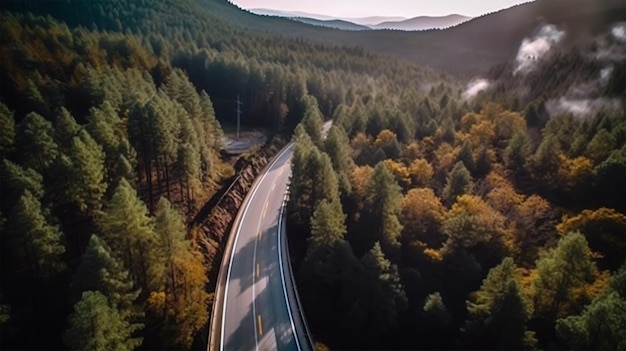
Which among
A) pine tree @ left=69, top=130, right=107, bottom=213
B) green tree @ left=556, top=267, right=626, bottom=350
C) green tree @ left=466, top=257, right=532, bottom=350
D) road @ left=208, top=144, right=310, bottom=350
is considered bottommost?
road @ left=208, top=144, right=310, bottom=350

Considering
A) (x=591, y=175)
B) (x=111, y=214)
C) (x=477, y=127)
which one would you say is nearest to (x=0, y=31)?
(x=111, y=214)

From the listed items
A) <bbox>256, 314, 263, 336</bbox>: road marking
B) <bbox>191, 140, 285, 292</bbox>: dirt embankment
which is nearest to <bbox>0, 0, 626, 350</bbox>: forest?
<bbox>191, 140, 285, 292</bbox>: dirt embankment

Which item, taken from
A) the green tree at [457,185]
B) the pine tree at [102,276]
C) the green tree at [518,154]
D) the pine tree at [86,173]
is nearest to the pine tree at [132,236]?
the pine tree at [102,276]

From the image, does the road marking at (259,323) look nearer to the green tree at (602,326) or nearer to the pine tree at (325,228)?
the pine tree at (325,228)

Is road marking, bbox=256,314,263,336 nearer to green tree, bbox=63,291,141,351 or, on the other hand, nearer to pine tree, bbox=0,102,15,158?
green tree, bbox=63,291,141,351

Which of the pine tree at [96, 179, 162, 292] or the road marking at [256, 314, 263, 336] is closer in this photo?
the pine tree at [96, 179, 162, 292]

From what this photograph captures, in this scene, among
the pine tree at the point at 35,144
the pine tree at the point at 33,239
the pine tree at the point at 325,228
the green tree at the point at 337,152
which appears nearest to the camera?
the pine tree at the point at 33,239

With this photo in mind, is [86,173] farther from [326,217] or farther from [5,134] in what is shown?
[326,217]
